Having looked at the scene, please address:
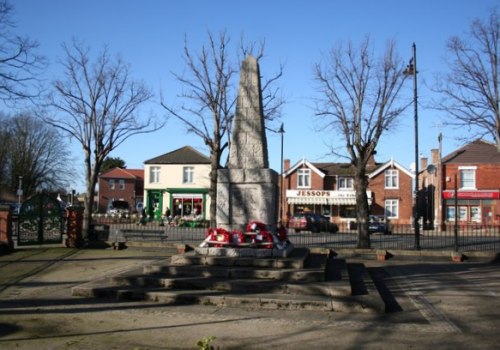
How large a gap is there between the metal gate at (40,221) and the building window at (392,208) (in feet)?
118

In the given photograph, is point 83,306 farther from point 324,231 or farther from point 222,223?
point 324,231

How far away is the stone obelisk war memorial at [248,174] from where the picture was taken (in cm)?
1270

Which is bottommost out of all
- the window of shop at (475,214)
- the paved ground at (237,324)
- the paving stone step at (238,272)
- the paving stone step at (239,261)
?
the paved ground at (237,324)

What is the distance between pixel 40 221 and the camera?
20094 mm

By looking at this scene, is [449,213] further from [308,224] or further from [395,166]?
[308,224]

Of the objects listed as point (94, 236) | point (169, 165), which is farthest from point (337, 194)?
point (94, 236)

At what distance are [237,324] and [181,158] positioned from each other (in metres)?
48.6

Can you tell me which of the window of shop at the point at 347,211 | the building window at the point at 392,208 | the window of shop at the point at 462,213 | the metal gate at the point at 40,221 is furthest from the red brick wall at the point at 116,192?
the metal gate at the point at 40,221

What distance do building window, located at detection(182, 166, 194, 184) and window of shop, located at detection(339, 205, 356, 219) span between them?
16844mm

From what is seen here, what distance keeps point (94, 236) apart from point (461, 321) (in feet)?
55.0

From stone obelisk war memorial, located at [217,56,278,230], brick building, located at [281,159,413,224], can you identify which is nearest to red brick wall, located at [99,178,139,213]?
brick building, located at [281,159,413,224]

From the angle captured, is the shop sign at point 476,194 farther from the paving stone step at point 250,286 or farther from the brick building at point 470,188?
the paving stone step at point 250,286

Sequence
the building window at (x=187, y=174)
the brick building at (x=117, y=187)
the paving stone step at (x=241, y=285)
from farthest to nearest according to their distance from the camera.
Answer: the brick building at (x=117, y=187) → the building window at (x=187, y=174) → the paving stone step at (x=241, y=285)

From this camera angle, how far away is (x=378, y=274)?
47.8ft
